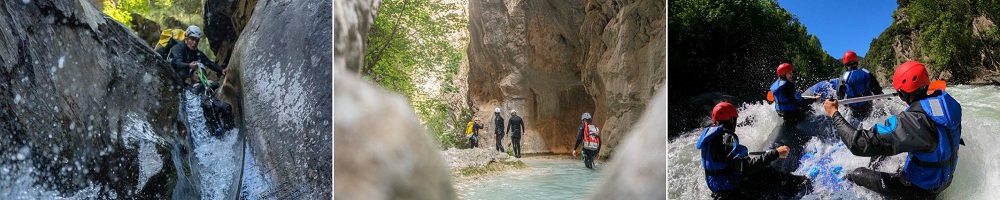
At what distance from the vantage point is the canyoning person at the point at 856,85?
4008mm

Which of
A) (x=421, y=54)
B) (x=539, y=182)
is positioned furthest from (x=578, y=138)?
(x=421, y=54)

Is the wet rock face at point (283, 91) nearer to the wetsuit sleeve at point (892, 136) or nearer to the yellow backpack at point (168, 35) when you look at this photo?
the yellow backpack at point (168, 35)

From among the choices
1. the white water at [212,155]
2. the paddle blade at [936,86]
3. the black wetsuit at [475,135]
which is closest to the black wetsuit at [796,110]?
the paddle blade at [936,86]

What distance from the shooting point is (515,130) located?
495 cm

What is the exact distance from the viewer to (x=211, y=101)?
5090mm

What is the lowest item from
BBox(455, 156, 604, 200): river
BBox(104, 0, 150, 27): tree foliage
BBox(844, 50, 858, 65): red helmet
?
BBox(455, 156, 604, 200): river

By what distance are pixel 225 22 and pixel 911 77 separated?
3.94 m

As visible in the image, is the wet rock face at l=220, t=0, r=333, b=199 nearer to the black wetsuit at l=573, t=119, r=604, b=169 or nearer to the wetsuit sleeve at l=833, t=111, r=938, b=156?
the black wetsuit at l=573, t=119, r=604, b=169

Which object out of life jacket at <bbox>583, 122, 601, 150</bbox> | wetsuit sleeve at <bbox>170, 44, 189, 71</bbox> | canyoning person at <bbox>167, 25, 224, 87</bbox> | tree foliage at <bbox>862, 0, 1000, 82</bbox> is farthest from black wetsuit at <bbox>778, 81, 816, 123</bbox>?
wetsuit sleeve at <bbox>170, 44, 189, 71</bbox>

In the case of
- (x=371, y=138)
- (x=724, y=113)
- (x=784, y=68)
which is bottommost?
(x=371, y=138)

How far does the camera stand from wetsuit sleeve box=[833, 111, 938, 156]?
3658 mm

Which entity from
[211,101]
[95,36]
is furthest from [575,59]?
[95,36]

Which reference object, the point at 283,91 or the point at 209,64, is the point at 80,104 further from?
the point at 283,91

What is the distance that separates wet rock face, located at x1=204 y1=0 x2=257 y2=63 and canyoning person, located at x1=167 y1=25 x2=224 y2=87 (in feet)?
0.25
